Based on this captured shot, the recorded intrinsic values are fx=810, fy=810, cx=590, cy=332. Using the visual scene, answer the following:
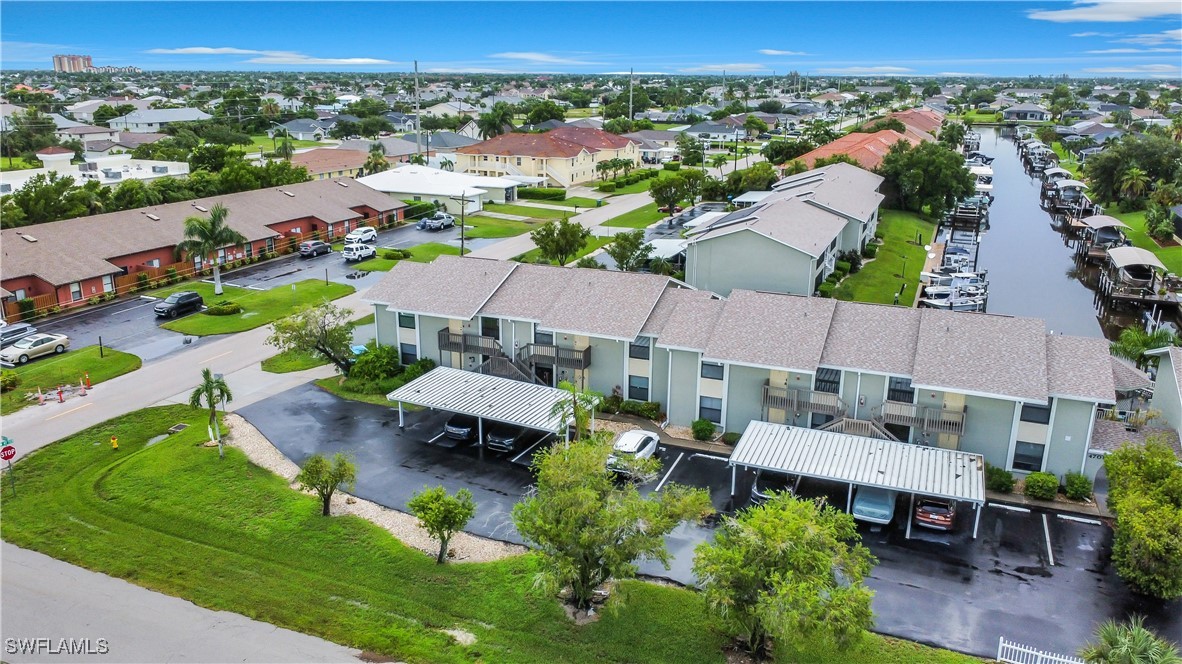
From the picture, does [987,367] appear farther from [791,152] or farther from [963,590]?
[791,152]

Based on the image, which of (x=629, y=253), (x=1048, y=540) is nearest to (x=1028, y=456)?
(x=1048, y=540)

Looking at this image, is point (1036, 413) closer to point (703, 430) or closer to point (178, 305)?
point (703, 430)

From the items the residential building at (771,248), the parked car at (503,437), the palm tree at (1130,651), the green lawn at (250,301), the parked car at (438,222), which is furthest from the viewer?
the parked car at (438,222)

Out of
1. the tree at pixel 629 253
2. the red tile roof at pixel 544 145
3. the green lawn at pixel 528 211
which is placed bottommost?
the green lawn at pixel 528 211

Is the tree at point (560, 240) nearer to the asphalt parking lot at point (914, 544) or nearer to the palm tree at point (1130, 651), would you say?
the asphalt parking lot at point (914, 544)

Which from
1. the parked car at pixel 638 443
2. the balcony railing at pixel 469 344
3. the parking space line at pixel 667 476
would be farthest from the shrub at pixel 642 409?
the balcony railing at pixel 469 344

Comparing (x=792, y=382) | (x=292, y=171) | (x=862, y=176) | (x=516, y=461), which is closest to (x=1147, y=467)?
(x=792, y=382)

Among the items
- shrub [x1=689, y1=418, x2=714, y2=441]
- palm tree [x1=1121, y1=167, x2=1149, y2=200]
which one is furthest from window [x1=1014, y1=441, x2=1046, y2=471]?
palm tree [x1=1121, y1=167, x2=1149, y2=200]
